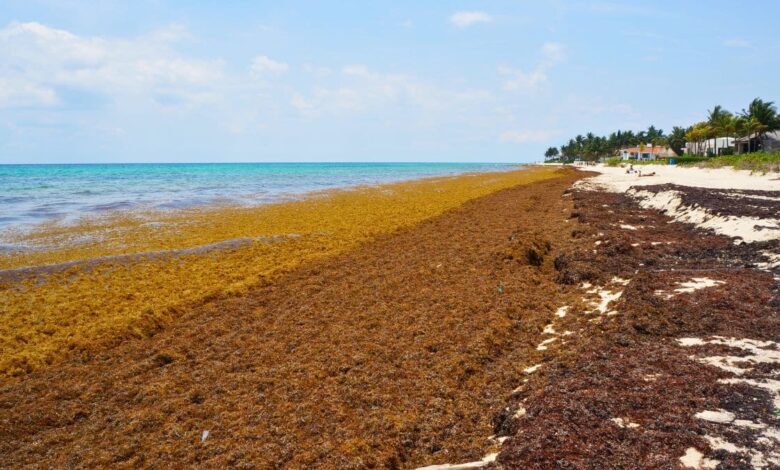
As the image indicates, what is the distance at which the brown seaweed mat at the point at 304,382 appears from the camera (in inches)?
219

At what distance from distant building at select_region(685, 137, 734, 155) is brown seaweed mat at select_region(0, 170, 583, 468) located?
290 ft

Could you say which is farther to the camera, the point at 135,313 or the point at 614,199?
the point at 614,199

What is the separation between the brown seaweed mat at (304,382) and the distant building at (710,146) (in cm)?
8848

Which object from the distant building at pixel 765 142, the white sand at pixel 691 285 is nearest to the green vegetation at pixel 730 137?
the distant building at pixel 765 142

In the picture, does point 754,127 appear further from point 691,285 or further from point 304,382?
point 304,382

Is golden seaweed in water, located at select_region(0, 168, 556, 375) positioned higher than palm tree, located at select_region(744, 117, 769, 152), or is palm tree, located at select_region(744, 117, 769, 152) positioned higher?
palm tree, located at select_region(744, 117, 769, 152)

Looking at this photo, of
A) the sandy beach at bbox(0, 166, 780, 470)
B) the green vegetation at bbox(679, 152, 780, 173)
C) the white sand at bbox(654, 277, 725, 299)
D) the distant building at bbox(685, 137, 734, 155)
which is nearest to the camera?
the sandy beach at bbox(0, 166, 780, 470)

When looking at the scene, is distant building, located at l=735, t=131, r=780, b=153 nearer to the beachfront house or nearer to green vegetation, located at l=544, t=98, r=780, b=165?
green vegetation, located at l=544, t=98, r=780, b=165

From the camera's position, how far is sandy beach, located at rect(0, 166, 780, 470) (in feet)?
17.0

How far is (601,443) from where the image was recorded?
4652 millimetres

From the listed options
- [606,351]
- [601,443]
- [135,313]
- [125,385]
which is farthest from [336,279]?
[601,443]

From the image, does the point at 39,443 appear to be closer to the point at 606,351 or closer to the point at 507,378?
the point at 507,378

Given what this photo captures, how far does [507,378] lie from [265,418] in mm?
3521

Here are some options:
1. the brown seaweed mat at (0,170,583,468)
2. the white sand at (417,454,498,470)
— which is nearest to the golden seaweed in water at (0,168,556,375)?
the brown seaweed mat at (0,170,583,468)
